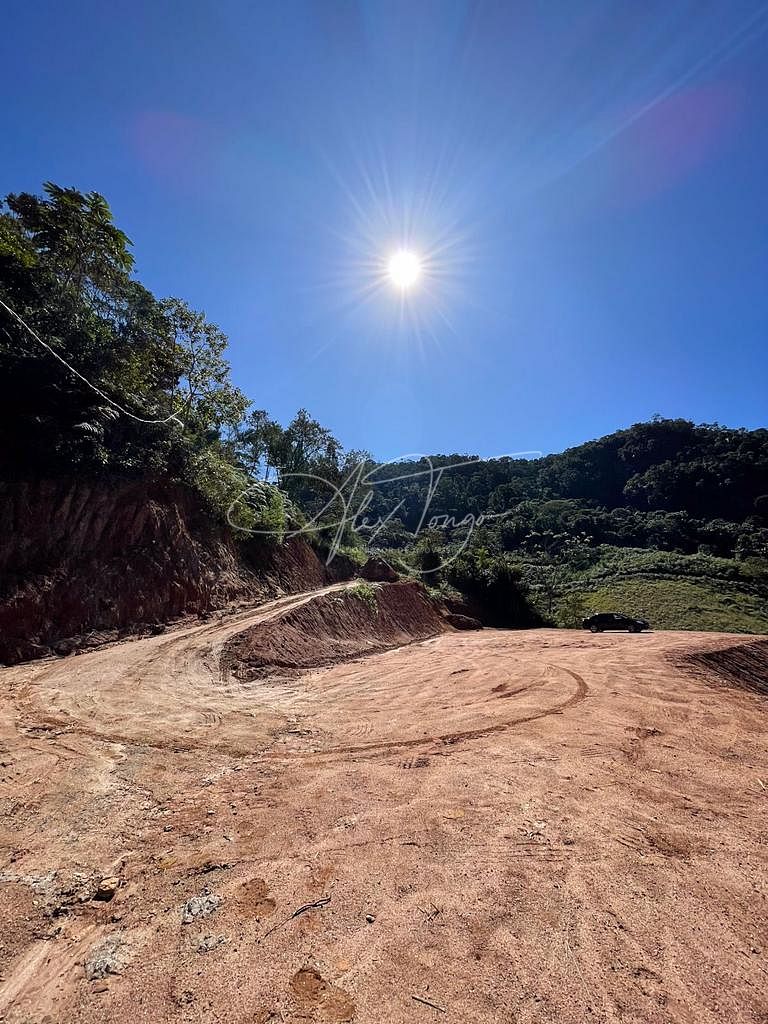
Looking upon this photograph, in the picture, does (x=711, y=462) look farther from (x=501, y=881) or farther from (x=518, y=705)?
(x=501, y=881)

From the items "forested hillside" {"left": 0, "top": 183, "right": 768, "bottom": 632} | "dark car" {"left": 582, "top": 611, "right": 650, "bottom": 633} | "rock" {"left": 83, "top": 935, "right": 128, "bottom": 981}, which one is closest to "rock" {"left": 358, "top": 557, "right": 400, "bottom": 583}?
"forested hillside" {"left": 0, "top": 183, "right": 768, "bottom": 632}

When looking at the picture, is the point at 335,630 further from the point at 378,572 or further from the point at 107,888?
the point at 378,572

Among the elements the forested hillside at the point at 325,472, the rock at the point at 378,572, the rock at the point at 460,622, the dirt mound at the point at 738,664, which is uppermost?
the forested hillside at the point at 325,472

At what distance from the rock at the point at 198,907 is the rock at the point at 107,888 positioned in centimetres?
63

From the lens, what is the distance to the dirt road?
2240 mm

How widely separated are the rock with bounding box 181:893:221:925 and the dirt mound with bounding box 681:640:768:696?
36.4ft

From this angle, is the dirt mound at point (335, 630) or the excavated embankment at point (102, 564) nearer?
the excavated embankment at point (102, 564)

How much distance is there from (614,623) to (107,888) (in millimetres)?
24599

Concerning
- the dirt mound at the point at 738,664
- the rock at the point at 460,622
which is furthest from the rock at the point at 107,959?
the rock at the point at 460,622

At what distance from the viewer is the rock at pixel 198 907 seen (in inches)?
110

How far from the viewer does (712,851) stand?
137 inches

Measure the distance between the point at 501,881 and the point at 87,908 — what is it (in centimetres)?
299

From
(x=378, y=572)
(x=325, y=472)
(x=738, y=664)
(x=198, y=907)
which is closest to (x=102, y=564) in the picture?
(x=198, y=907)

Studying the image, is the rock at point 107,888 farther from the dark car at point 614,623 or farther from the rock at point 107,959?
the dark car at point 614,623
